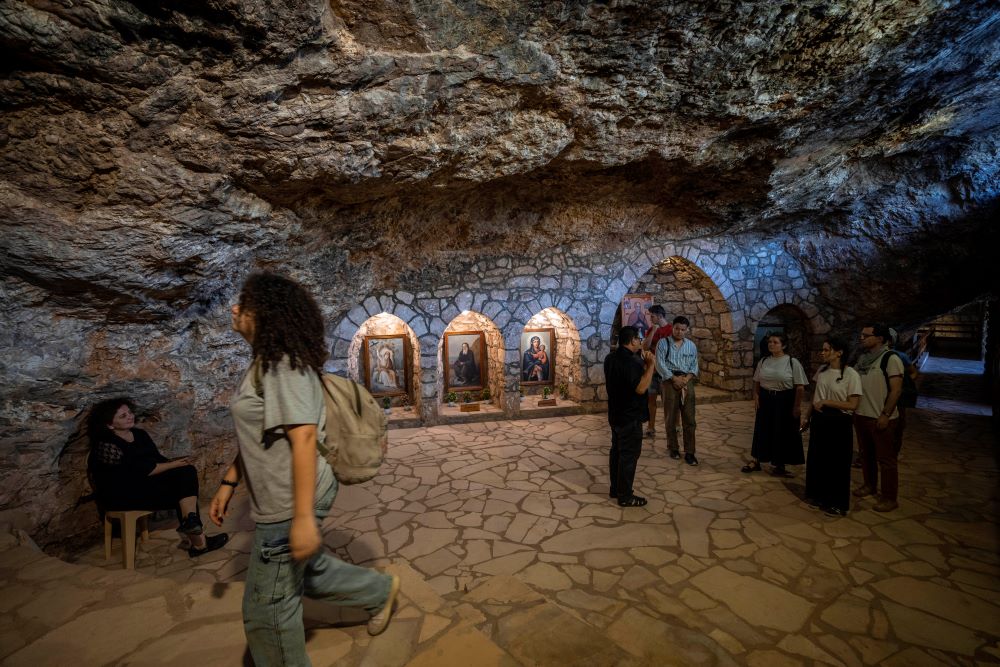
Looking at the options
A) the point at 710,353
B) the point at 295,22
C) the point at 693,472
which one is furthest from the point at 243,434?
the point at 710,353

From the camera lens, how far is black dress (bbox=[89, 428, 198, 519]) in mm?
3764

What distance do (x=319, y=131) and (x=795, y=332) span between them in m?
10.3

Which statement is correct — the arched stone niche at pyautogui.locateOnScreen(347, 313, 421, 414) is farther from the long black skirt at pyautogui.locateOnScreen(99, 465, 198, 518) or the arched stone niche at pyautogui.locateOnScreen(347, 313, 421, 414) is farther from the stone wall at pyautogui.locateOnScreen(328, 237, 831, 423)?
the long black skirt at pyautogui.locateOnScreen(99, 465, 198, 518)

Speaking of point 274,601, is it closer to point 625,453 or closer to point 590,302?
point 625,453

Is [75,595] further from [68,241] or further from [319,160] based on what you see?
[319,160]

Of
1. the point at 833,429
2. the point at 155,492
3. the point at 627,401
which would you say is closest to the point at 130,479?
the point at 155,492

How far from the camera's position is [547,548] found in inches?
153

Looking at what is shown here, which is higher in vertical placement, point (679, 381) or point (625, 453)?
point (679, 381)

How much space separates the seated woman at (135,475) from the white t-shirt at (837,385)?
18.6 ft

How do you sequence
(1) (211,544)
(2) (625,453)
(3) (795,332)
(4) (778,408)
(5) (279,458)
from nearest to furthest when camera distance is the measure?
(5) (279,458)
(1) (211,544)
(2) (625,453)
(4) (778,408)
(3) (795,332)

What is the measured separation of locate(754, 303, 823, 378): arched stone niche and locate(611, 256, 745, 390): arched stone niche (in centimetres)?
81

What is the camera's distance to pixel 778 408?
16.6 ft

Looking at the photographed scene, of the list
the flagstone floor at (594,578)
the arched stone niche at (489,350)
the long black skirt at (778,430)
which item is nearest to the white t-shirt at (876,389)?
the long black skirt at (778,430)

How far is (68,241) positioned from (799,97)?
6985mm
